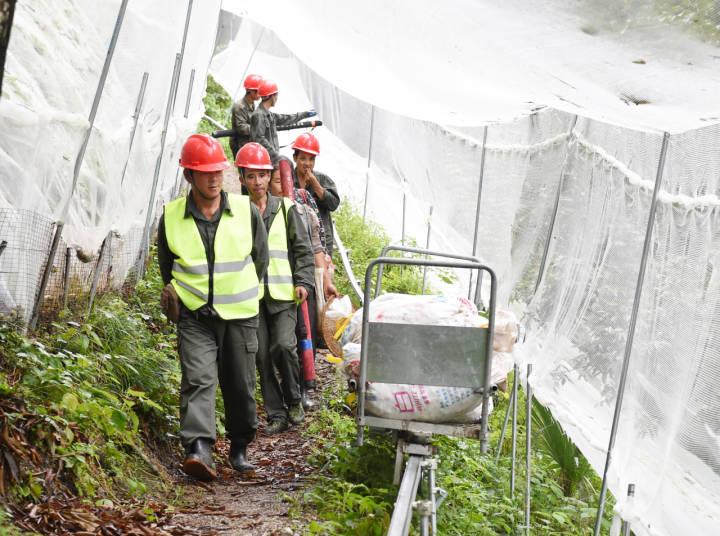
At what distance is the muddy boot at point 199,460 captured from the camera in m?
5.49

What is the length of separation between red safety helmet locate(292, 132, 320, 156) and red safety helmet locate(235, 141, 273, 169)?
1326 mm

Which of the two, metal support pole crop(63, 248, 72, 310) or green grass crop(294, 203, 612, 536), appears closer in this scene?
green grass crop(294, 203, 612, 536)

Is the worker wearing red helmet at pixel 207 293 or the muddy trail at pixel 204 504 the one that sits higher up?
the worker wearing red helmet at pixel 207 293

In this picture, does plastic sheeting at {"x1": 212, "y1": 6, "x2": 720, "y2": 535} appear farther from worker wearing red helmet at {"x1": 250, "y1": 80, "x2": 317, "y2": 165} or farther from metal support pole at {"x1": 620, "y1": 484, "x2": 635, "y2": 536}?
worker wearing red helmet at {"x1": 250, "y1": 80, "x2": 317, "y2": 165}

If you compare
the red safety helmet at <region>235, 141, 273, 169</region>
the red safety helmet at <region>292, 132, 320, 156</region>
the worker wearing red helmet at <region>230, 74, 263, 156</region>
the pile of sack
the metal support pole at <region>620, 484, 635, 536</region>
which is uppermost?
the worker wearing red helmet at <region>230, 74, 263, 156</region>

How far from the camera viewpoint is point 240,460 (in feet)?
19.7

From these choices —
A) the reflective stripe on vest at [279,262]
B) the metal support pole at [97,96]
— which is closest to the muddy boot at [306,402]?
the reflective stripe on vest at [279,262]

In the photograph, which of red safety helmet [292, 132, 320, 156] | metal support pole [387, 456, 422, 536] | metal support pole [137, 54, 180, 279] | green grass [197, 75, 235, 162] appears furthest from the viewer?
green grass [197, 75, 235, 162]

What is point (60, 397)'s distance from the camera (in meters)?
5.02

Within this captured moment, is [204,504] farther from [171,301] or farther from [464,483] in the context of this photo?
[464,483]

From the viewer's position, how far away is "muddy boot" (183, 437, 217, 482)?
18.0 ft

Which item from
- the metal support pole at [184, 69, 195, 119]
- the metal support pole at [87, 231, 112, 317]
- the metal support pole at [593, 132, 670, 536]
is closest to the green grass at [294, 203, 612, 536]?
the metal support pole at [593, 132, 670, 536]

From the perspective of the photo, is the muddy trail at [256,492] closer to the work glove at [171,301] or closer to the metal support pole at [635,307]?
the work glove at [171,301]

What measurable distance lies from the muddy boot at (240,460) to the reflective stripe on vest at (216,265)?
2.85 feet
